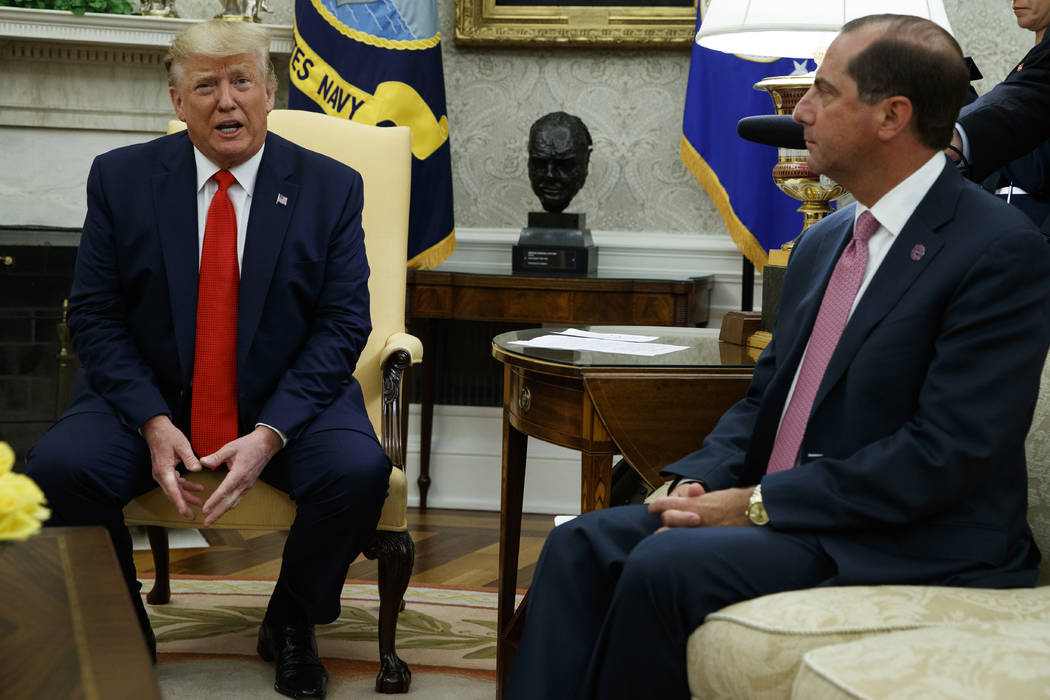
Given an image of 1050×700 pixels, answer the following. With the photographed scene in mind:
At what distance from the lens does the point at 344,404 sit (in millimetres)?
2430

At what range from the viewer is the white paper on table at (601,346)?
2211mm

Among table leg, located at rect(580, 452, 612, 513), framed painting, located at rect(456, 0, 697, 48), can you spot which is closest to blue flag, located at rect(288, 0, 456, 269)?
framed painting, located at rect(456, 0, 697, 48)

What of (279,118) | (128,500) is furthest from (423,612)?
(279,118)

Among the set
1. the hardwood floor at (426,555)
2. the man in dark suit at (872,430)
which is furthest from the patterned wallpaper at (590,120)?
the man in dark suit at (872,430)

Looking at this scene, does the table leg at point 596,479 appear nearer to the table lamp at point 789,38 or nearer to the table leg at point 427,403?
the table lamp at point 789,38

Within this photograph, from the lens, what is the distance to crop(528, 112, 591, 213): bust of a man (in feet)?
12.3

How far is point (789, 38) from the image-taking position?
7.80 ft

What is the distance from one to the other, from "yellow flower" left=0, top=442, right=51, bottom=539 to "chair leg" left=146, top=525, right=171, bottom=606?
5.85 feet

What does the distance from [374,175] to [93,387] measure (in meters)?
0.87

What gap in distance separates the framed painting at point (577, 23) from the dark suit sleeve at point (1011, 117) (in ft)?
6.34

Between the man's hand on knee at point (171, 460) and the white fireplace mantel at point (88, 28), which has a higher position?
the white fireplace mantel at point (88, 28)

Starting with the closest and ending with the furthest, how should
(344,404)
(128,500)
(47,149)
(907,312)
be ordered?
1. (907,312)
2. (128,500)
3. (344,404)
4. (47,149)

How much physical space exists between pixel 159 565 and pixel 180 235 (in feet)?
3.25

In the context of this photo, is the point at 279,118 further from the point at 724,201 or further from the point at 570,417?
the point at 724,201
